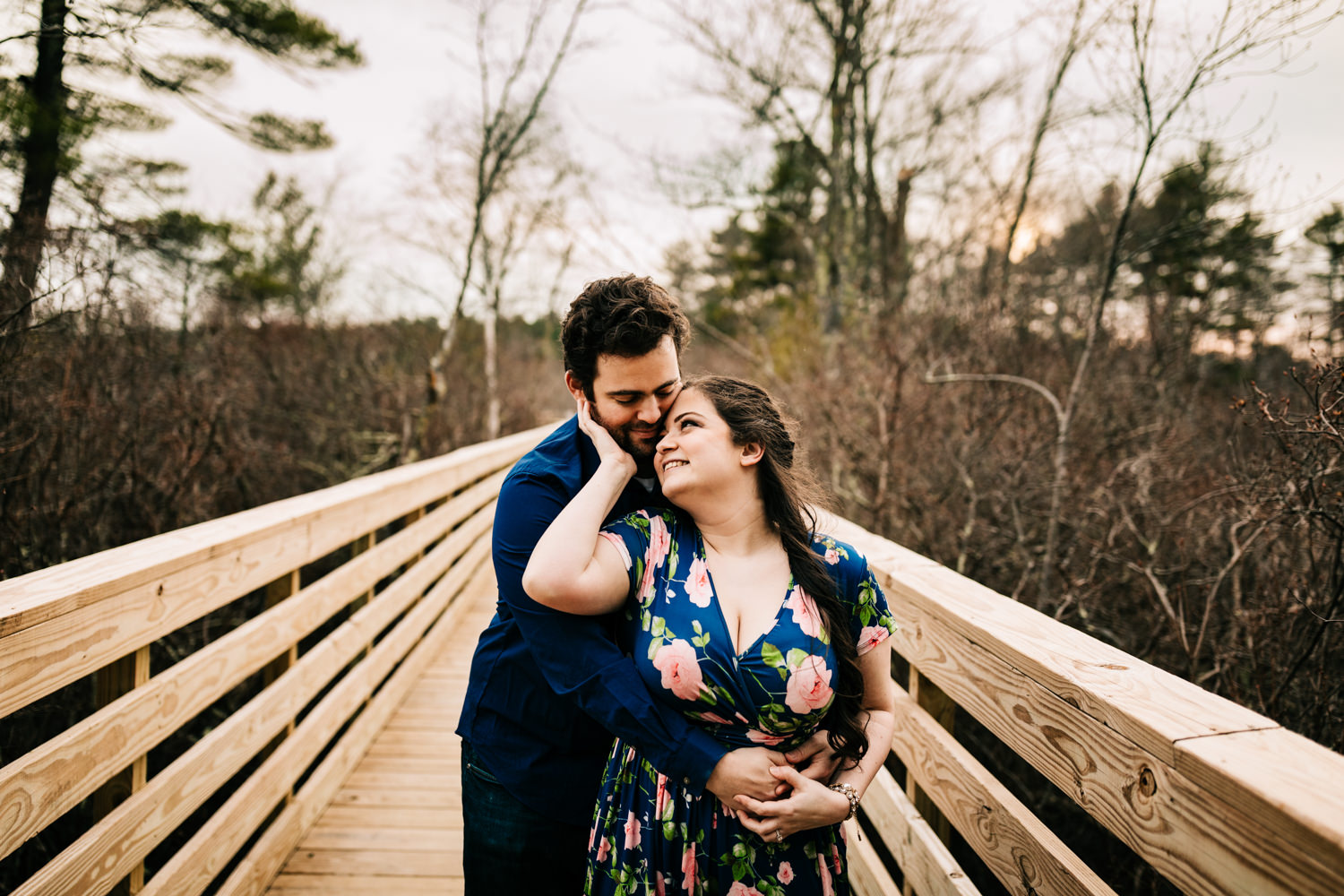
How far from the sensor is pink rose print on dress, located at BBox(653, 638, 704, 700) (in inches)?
54.8

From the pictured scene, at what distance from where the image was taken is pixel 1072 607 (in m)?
3.76

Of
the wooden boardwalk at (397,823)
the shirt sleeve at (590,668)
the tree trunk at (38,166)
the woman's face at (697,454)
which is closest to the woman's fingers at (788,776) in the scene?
the shirt sleeve at (590,668)

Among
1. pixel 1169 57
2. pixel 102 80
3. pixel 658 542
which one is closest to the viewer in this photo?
pixel 658 542

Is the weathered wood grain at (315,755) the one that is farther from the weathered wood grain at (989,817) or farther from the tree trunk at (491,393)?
the tree trunk at (491,393)

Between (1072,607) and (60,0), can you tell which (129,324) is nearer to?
(60,0)

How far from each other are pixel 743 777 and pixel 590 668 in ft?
1.20

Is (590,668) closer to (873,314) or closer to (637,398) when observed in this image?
(637,398)

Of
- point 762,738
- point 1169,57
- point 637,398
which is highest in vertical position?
point 1169,57

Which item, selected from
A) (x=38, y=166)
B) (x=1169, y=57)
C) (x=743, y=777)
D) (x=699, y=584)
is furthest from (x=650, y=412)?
(x=38, y=166)

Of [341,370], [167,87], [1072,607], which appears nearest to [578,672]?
[1072,607]

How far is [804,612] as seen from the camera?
57.1 inches

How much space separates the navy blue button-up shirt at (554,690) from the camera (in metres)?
1.39

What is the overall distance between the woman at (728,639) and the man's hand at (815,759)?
18 millimetres

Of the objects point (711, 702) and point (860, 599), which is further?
point (860, 599)
